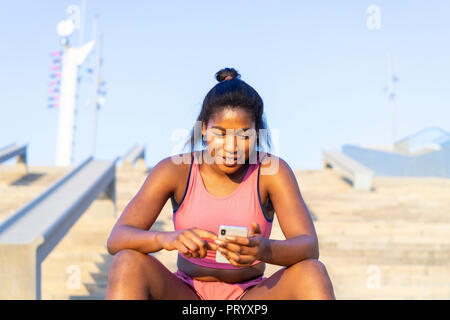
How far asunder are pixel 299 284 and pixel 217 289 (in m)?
0.33

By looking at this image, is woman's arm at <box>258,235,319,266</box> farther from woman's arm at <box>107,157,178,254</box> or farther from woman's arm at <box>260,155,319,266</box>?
woman's arm at <box>107,157,178,254</box>

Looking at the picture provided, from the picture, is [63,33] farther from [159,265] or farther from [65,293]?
[159,265]

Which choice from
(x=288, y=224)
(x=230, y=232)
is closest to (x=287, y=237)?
(x=288, y=224)

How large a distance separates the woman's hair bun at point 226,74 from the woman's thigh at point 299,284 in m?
0.77

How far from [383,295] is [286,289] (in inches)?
79.7

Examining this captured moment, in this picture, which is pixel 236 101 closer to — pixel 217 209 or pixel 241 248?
pixel 217 209

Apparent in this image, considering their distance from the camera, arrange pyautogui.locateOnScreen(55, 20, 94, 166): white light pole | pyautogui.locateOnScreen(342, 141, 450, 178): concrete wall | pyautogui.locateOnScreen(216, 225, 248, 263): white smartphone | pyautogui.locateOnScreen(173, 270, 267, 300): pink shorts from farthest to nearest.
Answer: pyautogui.locateOnScreen(55, 20, 94, 166): white light pole, pyautogui.locateOnScreen(342, 141, 450, 178): concrete wall, pyautogui.locateOnScreen(173, 270, 267, 300): pink shorts, pyautogui.locateOnScreen(216, 225, 248, 263): white smartphone

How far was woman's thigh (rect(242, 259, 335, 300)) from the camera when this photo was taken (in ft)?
4.78

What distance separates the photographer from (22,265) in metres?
2.36

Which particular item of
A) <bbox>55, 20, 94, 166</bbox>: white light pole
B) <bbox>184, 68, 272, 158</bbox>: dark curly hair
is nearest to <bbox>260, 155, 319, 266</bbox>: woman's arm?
<bbox>184, 68, 272, 158</bbox>: dark curly hair

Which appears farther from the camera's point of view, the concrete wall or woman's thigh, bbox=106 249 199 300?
the concrete wall

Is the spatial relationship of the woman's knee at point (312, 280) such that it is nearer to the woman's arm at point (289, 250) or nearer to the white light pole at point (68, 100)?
the woman's arm at point (289, 250)

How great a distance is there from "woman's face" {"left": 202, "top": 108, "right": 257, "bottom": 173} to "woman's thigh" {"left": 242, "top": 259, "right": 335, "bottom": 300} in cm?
41
